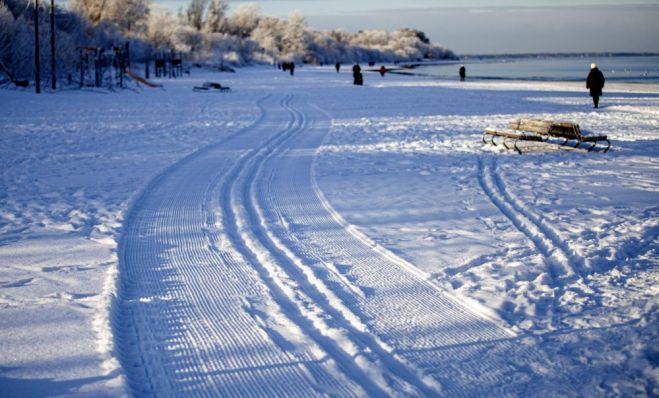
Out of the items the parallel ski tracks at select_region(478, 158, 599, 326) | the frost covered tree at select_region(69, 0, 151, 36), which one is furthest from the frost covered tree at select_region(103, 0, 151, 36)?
the parallel ski tracks at select_region(478, 158, 599, 326)

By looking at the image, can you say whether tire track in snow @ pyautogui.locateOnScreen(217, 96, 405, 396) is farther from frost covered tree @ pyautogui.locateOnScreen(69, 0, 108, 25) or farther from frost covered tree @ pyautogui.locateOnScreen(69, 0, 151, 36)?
frost covered tree @ pyautogui.locateOnScreen(69, 0, 108, 25)

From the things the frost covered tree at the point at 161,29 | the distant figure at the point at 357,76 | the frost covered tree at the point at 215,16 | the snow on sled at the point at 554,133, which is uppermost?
the frost covered tree at the point at 215,16

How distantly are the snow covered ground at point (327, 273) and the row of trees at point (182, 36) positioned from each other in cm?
2858

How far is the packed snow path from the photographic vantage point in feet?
12.6

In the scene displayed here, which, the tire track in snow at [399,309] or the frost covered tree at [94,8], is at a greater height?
the frost covered tree at [94,8]

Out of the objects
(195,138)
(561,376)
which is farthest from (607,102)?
(561,376)

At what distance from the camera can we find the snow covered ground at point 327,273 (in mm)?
3932

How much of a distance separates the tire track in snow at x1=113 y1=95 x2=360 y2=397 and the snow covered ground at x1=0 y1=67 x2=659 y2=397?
0.06 feet

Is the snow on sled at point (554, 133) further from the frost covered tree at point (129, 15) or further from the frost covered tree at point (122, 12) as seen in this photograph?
the frost covered tree at point (129, 15)

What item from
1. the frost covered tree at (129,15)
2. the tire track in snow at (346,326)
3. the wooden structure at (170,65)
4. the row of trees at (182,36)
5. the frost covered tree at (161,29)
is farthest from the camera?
the frost covered tree at (161,29)

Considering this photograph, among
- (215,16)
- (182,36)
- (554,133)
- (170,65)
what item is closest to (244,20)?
(215,16)

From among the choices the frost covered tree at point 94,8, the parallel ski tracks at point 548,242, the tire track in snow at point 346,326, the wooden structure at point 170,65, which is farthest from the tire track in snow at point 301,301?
the frost covered tree at point 94,8

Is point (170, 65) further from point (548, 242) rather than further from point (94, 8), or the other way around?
point (548, 242)

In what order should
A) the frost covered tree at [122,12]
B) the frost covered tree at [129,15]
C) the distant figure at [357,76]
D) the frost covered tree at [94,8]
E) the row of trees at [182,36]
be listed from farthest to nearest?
the frost covered tree at [129,15]
the frost covered tree at [122,12]
the frost covered tree at [94,8]
the distant figure at [357,76]
the row of trees at [182,36]
